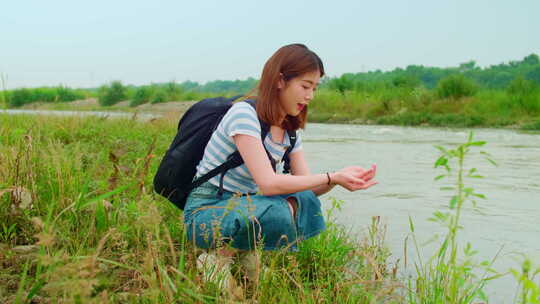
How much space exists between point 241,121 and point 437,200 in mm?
2807

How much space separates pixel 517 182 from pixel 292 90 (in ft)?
12.8

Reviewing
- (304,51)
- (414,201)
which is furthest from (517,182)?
(304,51)

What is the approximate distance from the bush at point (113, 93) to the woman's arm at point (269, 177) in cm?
3001

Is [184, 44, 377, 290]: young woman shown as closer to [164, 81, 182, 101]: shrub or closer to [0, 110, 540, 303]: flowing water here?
[0, 110, 540, 303]: flowing water

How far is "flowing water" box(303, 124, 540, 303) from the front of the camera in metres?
3.21

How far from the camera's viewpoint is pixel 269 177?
221 centimetres

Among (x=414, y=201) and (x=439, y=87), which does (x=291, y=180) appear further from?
(x=439, y=87)

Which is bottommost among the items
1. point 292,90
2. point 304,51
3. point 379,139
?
point 379,139

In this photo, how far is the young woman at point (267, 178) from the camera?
2211mm

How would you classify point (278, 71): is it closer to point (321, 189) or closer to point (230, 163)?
point (230, 163)

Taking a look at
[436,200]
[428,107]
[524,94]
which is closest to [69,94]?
[428,107]

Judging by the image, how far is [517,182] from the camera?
547 centimetres

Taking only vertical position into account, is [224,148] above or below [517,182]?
above

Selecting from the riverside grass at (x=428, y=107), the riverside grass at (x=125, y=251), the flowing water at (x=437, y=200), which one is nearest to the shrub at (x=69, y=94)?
the riverside grass at (x=428, y=107)
